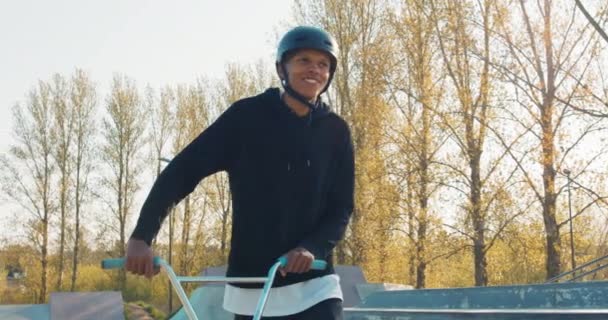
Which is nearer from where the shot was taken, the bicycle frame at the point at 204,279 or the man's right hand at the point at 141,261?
the bicycle frame at the point at 204,279

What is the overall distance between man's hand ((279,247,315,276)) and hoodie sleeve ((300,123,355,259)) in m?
0.13

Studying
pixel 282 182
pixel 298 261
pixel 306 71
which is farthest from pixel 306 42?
pixel 298 261

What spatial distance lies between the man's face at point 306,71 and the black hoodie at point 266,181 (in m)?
0.08

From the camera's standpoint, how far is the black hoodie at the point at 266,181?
2.80 m

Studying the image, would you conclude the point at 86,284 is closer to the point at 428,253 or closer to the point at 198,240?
the point at 198,240

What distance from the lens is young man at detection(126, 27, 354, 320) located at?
9.14 ft

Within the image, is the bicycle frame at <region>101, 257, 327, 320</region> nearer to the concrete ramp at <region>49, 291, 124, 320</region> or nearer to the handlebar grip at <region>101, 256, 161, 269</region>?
the handlebar grip at <region>101, 256, 161, 269</region>

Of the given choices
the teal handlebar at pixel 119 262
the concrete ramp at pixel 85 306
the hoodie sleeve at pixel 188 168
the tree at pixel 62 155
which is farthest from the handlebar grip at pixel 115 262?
the tree at pixel 62 155

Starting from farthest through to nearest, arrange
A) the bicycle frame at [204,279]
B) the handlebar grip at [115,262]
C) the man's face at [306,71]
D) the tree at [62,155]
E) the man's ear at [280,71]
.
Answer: the tree at [62,155], the man's ear at [280,71], the man's face at [306,71], the handlebar grip at [115,262], the bicycle frame at [204,279]

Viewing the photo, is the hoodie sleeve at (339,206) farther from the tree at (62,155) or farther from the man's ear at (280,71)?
the tree at (62,155)

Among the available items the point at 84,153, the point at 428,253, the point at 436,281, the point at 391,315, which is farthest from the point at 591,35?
the point at 84,153

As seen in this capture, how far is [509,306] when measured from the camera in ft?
29.7

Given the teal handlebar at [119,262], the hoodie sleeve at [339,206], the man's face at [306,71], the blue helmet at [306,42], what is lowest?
the teal handlebar at [119,262]

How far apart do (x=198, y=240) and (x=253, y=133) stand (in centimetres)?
3499
